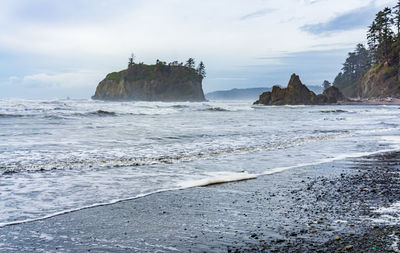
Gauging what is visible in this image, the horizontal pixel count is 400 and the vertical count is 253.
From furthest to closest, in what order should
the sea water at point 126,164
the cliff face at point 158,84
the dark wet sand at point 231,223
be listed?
the cliff face at point 158,84 < the sea water at point 126,164 < the dark wet sand at point 231,223

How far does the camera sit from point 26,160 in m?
9.65

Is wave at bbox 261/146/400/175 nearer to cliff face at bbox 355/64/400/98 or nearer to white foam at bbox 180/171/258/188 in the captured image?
white foam at bbox 180/171/258/188

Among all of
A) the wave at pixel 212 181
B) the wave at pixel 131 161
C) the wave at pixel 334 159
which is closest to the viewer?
the wave at pixel 212 181

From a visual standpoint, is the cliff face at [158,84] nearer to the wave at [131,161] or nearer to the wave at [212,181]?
the wave at [131,161]

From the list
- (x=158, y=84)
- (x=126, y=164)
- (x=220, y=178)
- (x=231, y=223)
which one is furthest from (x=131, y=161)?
(x=158, y=84)

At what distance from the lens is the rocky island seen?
13412 cm

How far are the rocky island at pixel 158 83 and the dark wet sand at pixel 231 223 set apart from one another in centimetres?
12661

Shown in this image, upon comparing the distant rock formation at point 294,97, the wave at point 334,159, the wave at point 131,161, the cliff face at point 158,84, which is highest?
the cliff face at point 158,84

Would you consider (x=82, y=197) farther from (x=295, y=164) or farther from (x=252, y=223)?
(x=295, y=164)

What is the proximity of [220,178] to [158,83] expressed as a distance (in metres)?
131

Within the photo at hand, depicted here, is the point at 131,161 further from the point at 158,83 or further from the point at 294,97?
the point at 158,83

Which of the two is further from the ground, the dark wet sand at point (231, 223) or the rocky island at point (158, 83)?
the rocky island at point (158, 83)

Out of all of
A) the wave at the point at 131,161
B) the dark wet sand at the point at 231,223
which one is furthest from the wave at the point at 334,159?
the wave at the point at 131,161

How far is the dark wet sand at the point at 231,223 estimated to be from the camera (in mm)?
3885
